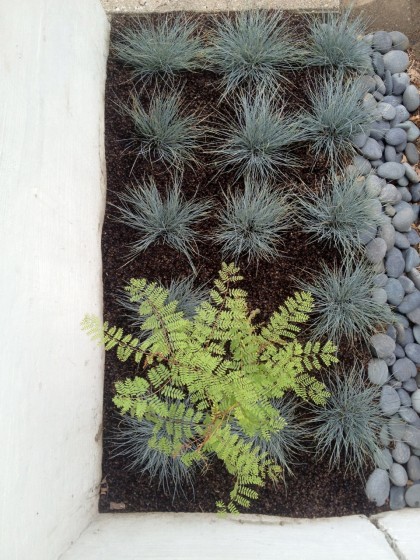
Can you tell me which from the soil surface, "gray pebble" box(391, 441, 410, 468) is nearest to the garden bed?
the soil surface

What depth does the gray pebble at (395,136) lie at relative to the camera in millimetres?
2480

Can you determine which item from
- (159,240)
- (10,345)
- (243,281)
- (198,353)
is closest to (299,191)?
(243,281)

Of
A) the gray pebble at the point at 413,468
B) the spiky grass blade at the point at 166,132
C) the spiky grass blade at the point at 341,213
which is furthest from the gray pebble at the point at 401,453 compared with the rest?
the spiky grass blade at the point at 166,132

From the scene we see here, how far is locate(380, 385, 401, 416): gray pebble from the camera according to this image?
2295 mm

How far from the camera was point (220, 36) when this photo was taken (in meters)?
2.48

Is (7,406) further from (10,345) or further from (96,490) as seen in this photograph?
(96,490)

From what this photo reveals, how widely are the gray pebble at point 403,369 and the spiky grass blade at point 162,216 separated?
1.06m

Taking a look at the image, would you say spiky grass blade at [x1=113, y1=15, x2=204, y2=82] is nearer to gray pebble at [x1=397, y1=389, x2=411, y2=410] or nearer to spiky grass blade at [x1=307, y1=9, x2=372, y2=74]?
spiky grass blade at [x1=307, y1=9, x2=372, y2=74]

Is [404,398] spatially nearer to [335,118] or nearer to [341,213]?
[341,213]

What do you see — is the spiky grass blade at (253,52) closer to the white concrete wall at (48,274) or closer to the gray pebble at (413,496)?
the white concrete wall at (48,274)

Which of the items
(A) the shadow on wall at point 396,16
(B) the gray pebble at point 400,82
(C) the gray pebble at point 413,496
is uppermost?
(A) the shadow on wall at point 396,16

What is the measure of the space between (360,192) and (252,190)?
19.5 inches

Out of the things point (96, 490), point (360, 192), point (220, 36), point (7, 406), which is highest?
point (220, 36)

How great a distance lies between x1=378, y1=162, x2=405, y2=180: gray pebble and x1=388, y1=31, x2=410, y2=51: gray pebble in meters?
0.63
